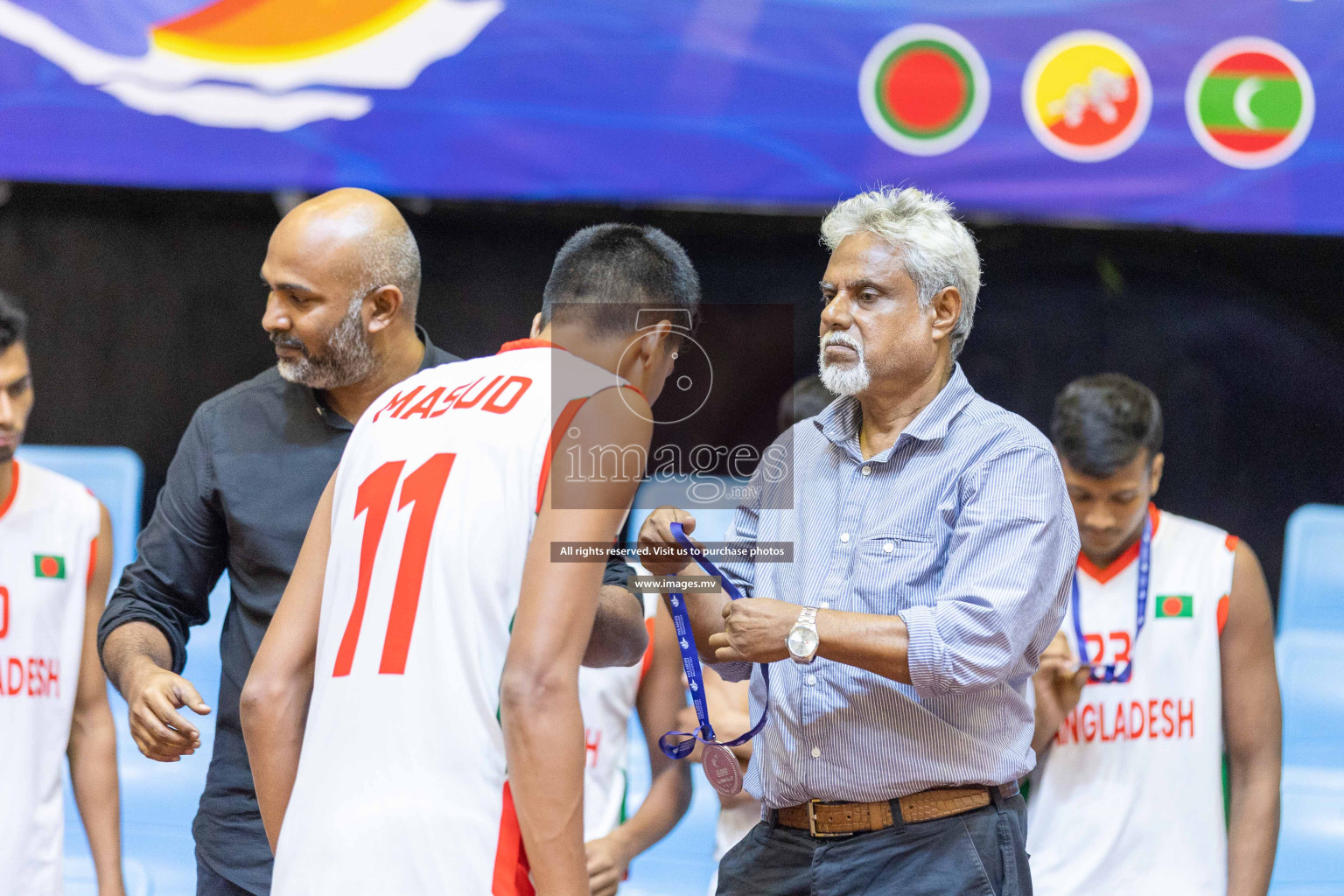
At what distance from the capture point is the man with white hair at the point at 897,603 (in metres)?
2.12

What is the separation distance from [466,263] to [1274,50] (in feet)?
8.82

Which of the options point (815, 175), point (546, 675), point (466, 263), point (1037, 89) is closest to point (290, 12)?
point (466, 263)

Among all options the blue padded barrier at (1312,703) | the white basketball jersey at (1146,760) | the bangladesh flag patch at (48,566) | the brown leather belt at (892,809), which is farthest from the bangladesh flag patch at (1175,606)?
the bangladesh flag patch at (48,566)

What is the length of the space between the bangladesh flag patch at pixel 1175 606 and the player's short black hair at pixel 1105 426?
342 millimetres

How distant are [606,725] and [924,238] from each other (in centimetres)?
158

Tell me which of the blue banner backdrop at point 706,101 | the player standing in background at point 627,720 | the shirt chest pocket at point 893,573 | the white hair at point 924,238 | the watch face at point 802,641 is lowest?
the player standing in background at point 627,720

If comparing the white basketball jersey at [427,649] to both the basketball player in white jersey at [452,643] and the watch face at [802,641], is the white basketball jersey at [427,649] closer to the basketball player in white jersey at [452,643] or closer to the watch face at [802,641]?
the basketball player in white jersey at [452,643]

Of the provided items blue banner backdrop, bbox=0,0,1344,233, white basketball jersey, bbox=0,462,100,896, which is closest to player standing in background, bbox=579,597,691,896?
white basketball jersey, bbox=0,462,100,896

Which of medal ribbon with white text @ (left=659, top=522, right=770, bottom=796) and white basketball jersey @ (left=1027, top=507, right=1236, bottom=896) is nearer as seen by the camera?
medal ribbon with white text @ (left=659, top=522, right=770, bottom=796)

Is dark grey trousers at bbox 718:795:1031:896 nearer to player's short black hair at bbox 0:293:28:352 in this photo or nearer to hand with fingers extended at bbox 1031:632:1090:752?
hand with fingers extended at bbox 1031:632:1090:752

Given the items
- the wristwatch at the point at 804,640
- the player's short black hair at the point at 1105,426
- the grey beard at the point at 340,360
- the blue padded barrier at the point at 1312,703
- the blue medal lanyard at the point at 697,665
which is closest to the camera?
the wristwatch at the point at 804,640

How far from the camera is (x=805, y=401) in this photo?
3.41 meters

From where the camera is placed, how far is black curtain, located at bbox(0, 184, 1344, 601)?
4070 millimetres

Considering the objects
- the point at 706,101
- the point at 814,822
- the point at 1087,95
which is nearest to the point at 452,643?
the point at 814,822
